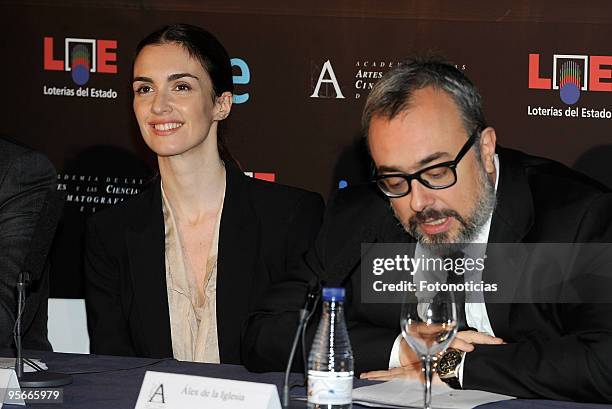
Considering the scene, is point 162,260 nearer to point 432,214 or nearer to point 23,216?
point 23,216

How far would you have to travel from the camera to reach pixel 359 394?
2264mm

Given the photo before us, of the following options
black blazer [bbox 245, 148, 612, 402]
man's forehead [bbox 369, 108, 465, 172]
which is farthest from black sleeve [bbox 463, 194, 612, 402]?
man's forehead [bbox 369, 108, 465, 172]

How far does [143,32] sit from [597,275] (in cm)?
239

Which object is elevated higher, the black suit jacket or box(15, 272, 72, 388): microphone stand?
the black suit jacket

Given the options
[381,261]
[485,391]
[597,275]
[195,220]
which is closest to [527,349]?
[485,391]

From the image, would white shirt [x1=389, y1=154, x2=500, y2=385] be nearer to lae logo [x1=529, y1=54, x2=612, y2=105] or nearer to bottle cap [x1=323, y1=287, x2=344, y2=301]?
bottle cap [x1=323, y1=287, x2=344, y2=301]

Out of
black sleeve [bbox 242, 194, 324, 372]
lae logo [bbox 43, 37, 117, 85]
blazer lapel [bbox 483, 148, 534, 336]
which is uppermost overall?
lae logo [bbox 43, 37, 117, 85]

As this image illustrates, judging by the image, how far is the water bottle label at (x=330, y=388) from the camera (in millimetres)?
A: 1939

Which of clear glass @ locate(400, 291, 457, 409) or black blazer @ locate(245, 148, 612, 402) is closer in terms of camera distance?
clear glass @ locate(400, 291, 457, 409)

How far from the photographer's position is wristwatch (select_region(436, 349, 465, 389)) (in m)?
2.40

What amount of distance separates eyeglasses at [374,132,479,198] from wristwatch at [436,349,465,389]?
48 cm

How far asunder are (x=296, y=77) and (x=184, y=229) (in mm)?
937

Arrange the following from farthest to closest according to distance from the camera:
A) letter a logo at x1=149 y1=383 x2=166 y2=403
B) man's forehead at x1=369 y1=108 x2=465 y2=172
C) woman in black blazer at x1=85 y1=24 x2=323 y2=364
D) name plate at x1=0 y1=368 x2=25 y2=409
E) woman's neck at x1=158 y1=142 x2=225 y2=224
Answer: woman's neck at x1=158 y1=142 x2=225 y2=224, woman in black blazer at x1=85 y1=24 x2=323 y2=364, man's forehead at x1=369 y1=108 x2=465 y2=172, name plate at x1=0 y1=368 x2=25 y2=409, letter a logo at x1=149 y1=383 x2=166 y2=403

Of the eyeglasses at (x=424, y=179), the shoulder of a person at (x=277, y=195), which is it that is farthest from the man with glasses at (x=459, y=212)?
the shoulder of a person at (x=277, y=195)
